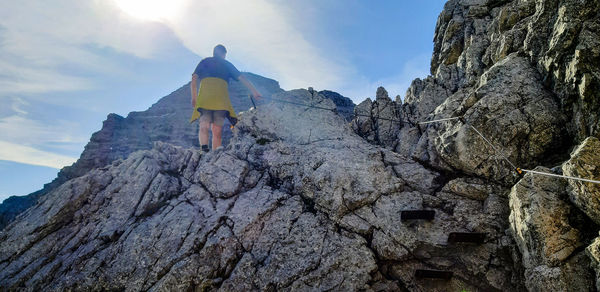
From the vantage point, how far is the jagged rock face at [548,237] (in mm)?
6031

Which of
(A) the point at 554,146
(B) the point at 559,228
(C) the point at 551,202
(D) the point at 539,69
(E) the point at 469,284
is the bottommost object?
(E) the point at 469,284

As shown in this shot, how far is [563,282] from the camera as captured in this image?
19.5 feet

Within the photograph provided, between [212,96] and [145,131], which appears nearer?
[212,96]

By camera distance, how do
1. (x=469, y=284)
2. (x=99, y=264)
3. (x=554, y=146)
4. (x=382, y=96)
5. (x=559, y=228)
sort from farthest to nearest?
(x=382, y=96) < (x=99, y=264) < (x=554, y=146) < (x=469, y=284) < (x=559, y=228)

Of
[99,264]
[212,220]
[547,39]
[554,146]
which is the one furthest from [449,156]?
[99,264]

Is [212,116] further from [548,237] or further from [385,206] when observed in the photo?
[548,237]

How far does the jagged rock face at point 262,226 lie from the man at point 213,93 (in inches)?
78.1

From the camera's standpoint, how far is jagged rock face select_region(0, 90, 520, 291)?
8148 mm

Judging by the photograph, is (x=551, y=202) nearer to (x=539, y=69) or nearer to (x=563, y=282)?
(x=563, y=282)

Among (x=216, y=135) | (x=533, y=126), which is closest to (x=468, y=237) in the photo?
(x=533, y=126)

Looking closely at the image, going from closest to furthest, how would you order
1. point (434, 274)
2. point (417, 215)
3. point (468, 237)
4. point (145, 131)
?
point (434, 274)
point (468, 237)
point (417, 215)
point (145, 131)

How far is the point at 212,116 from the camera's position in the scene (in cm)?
1425

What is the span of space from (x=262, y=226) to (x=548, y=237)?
8557 mm

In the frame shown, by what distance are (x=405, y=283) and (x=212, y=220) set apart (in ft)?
24.0
